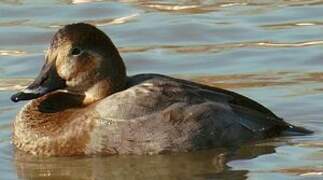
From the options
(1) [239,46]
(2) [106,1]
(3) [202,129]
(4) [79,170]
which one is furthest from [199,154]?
(2) [106,1]

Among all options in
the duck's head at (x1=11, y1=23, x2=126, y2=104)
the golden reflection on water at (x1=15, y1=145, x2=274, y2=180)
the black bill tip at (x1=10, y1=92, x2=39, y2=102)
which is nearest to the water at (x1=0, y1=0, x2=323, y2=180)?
the golden reflection on water at (x1=15, y1=145, x2=274, y2=180)

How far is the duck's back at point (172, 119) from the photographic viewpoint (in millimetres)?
9406

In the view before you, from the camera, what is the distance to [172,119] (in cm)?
951

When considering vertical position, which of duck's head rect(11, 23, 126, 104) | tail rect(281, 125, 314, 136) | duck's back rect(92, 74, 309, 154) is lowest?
tail rect(281, 125, 314, 136)

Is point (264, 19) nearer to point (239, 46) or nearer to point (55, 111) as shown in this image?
point (239, 46)

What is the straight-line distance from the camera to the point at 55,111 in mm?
9859

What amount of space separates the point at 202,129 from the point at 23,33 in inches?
164

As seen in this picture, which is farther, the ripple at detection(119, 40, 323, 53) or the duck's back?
the ripple at detection(119, 40, 323, 53)

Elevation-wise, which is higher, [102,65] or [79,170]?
[102,65]

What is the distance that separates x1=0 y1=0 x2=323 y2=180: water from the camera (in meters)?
9.24

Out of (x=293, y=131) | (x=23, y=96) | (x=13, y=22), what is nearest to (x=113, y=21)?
(x=13, y=22)

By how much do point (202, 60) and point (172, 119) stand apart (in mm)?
2692

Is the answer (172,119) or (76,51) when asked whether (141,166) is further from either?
(76,51)

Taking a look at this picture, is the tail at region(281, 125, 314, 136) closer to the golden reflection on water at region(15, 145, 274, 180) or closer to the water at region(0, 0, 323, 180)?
the water at region(0, 0, 323, 180)
